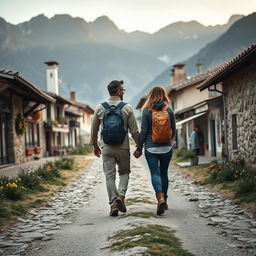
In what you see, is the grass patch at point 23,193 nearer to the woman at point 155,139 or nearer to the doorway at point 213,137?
the woman at point 155,139

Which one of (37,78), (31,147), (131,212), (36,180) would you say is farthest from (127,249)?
(37,78)

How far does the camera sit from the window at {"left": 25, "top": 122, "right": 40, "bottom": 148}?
76.2 feet

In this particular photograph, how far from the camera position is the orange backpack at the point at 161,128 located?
5.99 meters

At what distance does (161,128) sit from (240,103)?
23.5 ft

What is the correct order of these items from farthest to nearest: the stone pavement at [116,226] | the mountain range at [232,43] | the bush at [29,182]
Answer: the mountain range at [232,43]
the bush at [29,182]
the stone pavement at [116,226]

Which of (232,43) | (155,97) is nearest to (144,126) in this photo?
(155,97)

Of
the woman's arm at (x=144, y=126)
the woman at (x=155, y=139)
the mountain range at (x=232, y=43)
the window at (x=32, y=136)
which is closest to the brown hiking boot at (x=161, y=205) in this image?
the woman at (x=155, y=139)

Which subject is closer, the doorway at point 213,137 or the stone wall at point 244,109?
the stone wall at point 244,109

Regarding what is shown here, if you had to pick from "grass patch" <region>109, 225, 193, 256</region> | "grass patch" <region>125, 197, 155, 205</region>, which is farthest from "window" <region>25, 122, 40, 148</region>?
"grass patch" <region>109, 225, 193, 256</region>

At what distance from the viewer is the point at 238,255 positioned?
3893 mm

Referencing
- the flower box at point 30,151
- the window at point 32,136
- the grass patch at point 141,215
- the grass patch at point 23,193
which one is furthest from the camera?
the window at point 32,136

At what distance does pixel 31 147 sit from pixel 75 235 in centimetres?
1945

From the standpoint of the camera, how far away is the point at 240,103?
490 inches

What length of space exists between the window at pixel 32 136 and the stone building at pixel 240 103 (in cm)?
1266
